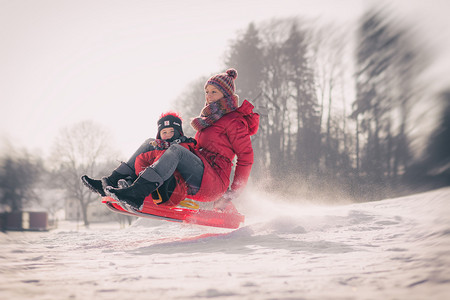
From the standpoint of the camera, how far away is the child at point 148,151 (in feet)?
8.80

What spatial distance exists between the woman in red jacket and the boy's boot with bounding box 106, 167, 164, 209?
223mm

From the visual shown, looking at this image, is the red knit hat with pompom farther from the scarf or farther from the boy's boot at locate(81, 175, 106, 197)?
the boy's boot at locate(81, 175, 106, 197)

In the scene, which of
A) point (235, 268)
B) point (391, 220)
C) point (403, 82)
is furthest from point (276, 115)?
point (235, 268)

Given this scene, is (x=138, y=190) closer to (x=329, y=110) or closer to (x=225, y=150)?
(x=225, y=150)

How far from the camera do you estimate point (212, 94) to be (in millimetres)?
2996

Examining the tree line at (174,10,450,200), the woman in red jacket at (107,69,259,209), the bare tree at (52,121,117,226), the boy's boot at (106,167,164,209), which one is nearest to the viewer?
the boy's boot at (106,167,164,209)

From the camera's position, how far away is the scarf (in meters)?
2.78

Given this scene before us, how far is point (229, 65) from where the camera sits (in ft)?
36.6

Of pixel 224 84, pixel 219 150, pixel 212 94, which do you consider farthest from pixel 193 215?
pixel 224 84

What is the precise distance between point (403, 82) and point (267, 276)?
10190mm

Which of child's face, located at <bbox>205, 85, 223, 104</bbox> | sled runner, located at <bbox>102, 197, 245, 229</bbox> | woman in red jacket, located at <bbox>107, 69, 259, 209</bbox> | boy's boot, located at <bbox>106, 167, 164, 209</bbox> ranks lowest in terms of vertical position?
sled runner, located at <bbox>102, 197, 245, 229</bbox>

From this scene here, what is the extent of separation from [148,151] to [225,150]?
680 millimetres

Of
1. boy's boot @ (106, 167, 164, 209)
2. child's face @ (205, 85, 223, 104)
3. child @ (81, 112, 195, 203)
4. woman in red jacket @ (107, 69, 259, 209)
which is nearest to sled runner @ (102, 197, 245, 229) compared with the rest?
woman in red jacket @ (107, 69, 259, 209)

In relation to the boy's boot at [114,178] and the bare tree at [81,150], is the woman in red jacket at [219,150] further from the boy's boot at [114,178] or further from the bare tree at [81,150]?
the bare tree at [81,150]
